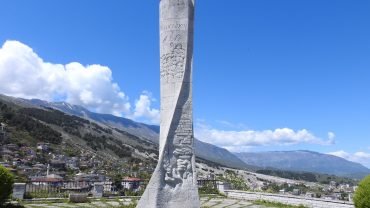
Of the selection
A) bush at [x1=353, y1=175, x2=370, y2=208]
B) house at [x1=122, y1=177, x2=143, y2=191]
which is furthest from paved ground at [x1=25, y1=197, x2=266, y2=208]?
bush at [x1=353, y1=175, x2=370, y2=208]

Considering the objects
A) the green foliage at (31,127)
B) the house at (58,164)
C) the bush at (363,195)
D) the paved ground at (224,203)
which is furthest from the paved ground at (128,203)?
the green foliage at (31,127)

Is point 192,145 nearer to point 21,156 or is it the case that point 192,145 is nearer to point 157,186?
point 157,186

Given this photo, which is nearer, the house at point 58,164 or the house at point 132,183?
the house at point 132,183

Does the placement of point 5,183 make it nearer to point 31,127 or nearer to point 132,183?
point 132,183

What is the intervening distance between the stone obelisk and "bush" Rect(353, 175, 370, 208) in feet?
16.3

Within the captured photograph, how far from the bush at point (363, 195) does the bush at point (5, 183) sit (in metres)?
10.5

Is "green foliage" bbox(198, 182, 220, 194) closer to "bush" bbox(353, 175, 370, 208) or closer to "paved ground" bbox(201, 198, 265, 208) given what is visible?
"paved ground" bbox(201, 198, 265, 208)

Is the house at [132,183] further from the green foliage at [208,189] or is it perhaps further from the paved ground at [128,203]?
the paved ground at [128,203]

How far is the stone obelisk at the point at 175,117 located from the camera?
1152 centimetres

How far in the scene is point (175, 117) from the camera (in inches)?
466

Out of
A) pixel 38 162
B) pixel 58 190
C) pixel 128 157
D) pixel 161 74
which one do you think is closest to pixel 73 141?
pixel 128 157

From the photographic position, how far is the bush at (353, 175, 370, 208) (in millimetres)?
→ 12742

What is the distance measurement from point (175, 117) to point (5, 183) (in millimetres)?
5820

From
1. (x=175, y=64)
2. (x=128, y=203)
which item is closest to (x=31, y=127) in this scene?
(x=128, y=203)
